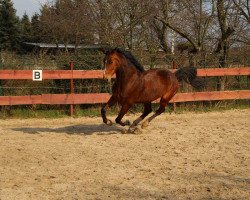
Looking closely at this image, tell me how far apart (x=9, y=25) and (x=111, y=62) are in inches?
1622

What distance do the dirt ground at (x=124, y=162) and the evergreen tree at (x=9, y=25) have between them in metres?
38.2

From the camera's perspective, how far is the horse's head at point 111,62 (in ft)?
28.5

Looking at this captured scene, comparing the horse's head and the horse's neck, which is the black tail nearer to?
the horse's neck

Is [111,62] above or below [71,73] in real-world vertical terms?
above

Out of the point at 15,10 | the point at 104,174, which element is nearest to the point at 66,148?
the point at 104,174

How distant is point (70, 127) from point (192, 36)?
26.9 ft

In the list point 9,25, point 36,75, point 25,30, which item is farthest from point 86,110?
point 25,30

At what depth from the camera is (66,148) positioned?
301 inches

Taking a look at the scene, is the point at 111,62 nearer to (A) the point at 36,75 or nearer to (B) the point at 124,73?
(B) the point at 124,73

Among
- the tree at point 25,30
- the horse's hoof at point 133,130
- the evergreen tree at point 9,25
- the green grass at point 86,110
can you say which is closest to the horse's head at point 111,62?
the horse's hoof at point 133,130

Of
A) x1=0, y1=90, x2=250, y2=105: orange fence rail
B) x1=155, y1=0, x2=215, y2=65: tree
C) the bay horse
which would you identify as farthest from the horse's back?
x1=155, y1=0, x2=215, y2=65: tree

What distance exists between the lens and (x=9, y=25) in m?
47.3

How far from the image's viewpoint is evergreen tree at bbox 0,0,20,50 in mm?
46719

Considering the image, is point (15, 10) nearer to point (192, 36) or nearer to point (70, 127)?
point (192, 36)
